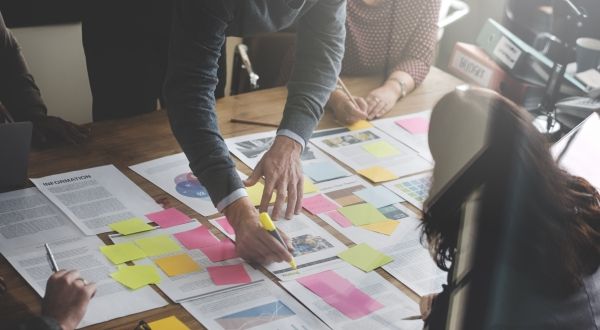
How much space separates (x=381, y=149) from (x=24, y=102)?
0.84 meters

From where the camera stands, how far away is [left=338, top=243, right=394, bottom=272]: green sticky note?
4.55 ft

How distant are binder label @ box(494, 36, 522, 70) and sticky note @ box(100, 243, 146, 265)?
1072 mm

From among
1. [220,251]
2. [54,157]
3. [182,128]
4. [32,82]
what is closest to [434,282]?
[220,251]

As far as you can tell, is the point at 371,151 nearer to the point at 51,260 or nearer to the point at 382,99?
the point at 382,99

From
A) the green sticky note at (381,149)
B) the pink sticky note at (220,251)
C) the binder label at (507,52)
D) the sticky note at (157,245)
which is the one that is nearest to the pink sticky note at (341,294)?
the pink sticky note at (220,251)

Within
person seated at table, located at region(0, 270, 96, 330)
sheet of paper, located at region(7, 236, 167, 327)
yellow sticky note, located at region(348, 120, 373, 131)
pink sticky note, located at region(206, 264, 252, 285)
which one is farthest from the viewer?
yellow sticky note, located at region(348, 120, 373, 131)

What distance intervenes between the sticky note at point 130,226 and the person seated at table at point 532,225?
0.60 m

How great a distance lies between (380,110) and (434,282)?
0.74 meters

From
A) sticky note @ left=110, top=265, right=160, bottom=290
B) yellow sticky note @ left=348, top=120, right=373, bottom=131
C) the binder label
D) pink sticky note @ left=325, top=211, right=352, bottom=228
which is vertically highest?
the binder label

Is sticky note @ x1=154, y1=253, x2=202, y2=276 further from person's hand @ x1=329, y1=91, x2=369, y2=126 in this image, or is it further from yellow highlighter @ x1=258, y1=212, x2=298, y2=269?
person's hand @ x1=329, y1=91, x2=369, y2=126

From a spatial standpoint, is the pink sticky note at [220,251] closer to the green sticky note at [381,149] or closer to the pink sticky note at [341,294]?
the pink sticky note at [341,294]

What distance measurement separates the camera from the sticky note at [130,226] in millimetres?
1396

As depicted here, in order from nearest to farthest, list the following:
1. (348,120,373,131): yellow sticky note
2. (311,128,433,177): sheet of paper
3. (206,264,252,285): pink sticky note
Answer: (206,264,252,285): pink sticky note, (311,128,433,177): sheet of paper, (348,120,373,131): yellow sticky note

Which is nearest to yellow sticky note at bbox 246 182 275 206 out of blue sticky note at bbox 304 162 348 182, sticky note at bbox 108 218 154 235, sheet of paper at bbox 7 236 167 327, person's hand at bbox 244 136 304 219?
person's hand at bbox 244 136 304 219
